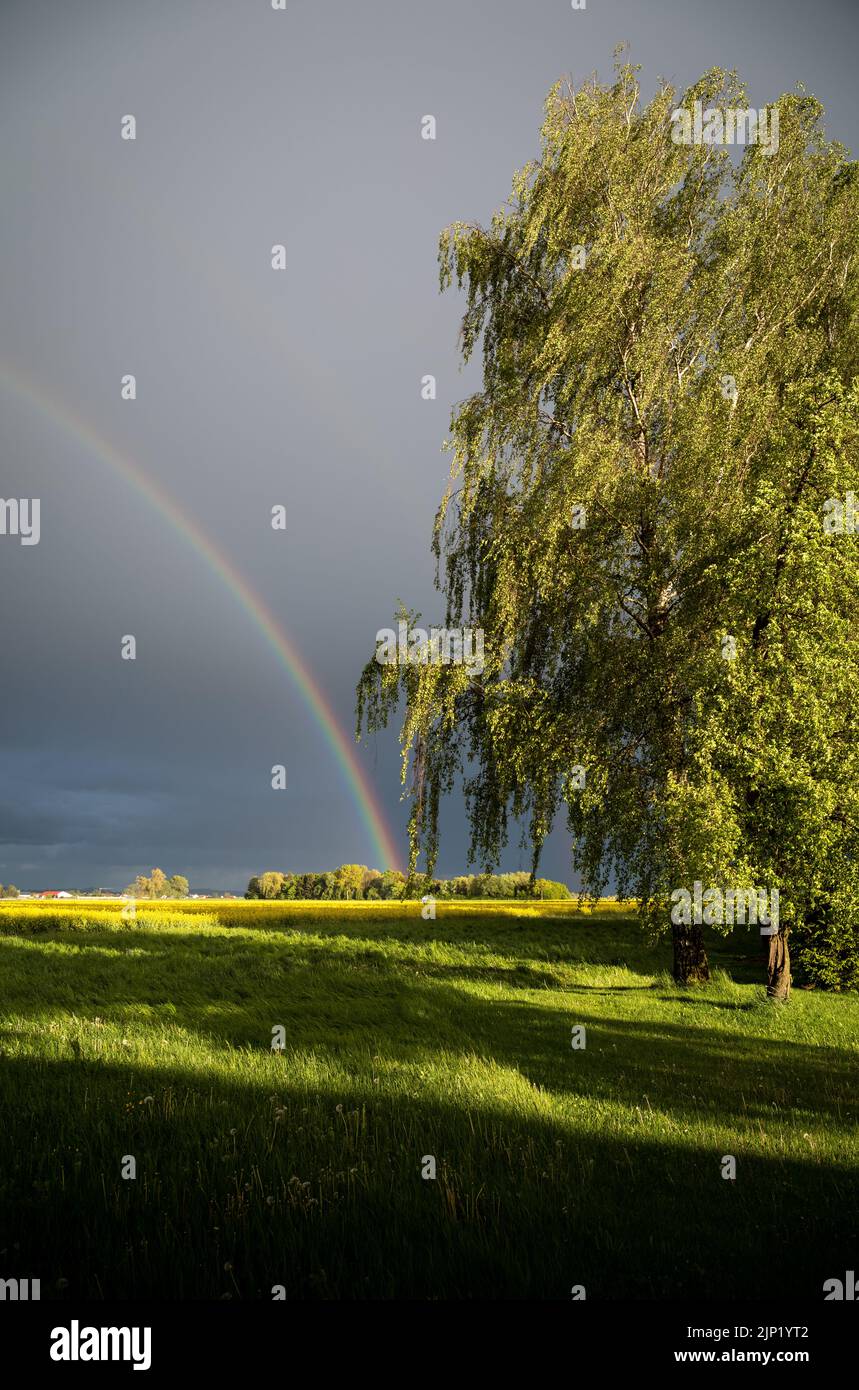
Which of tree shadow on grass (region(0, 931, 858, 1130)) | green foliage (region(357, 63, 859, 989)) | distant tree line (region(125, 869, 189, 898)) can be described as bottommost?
distant tree line (region(125, 869, 189, 898))

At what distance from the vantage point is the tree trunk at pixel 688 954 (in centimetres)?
2021

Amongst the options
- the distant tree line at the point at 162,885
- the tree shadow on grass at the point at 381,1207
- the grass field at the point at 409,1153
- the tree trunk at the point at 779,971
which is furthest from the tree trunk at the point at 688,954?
the distant tree line at the point at 162,885

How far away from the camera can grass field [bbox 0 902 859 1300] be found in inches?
160

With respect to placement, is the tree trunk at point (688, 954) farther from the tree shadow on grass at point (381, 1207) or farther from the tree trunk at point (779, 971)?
the tree shadow on grass at point (381, 1207)

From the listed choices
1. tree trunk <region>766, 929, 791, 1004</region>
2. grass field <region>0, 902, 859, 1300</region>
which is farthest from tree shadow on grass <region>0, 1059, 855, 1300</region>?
tree trunk <region>766, 929, 791, 1004</region>

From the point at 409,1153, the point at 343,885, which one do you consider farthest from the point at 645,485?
the point at 343,885

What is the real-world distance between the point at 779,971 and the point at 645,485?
12.0 meters

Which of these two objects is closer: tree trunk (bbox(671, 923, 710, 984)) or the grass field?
the grass field

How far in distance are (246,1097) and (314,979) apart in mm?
11744

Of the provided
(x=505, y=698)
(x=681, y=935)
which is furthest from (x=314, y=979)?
(x=681, y=935)

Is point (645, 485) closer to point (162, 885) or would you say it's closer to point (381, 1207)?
point (381, 1207)

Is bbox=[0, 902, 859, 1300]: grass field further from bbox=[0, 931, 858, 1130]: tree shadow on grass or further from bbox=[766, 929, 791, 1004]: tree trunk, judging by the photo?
bbox=[766, 929, 791, 1004]: tree trunk

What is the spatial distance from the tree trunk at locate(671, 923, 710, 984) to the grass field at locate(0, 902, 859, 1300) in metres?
5.26

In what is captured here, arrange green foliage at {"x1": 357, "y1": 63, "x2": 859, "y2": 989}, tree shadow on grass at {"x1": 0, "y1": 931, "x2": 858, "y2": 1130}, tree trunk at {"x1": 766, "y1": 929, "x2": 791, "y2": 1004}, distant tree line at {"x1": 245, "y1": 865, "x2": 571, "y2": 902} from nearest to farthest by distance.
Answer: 1. tree shadow on grass at {"x1": 0, "y1": 931, "x2": 858, "y2": 1130}
2. green foliage at {"x1": 357, "y1": 63, "x2": 859, "y2": 989}
3. tree trunk at {"x1": 766, "y1": 929, "x2": 791, "y2": 1004}
4. distant tree line at {"x1": 245, "y1": 865, "x2": 571, "y2": 902}
